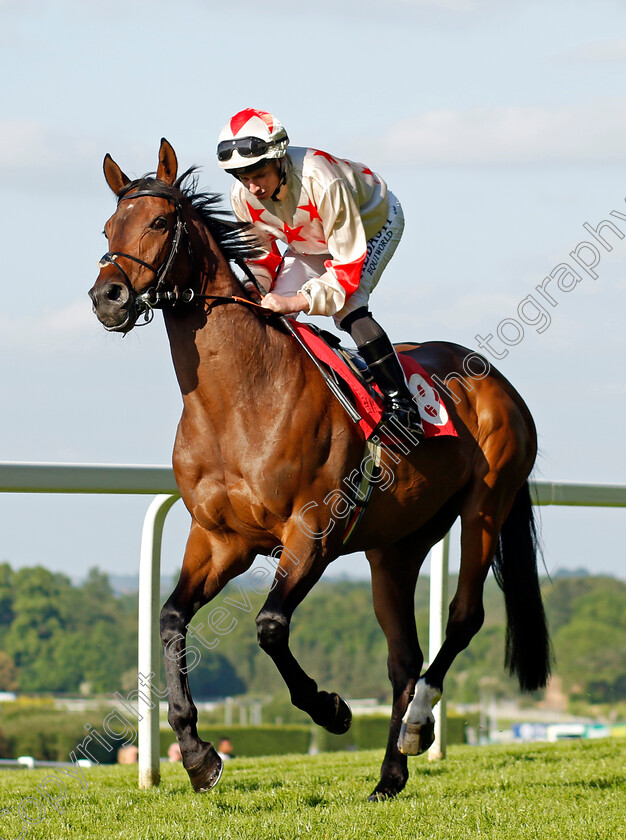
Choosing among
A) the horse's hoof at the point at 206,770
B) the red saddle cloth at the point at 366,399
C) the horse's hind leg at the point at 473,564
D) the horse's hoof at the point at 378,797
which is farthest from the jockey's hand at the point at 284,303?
the horse's hoof at the point at 378,797

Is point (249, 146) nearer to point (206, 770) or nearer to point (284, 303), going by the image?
point (284, 303)

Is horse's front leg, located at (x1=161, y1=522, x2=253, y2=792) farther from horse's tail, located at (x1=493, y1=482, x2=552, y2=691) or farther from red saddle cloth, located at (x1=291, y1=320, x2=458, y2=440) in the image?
horse's tail, located at (x1=493, y1=482, x2=552, y2=691)

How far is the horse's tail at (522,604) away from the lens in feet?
16.2

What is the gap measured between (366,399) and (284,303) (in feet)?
1.51

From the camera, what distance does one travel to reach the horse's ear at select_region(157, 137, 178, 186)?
3773 millimetres

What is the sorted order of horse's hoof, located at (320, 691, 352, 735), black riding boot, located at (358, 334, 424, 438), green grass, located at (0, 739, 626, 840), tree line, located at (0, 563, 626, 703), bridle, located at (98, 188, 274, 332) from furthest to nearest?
tree line, located at (0, 563, 626, 703) < black riding boot, located at (358, 334, 424, 438) < horse's hoof, located at (320, 691, 352, 735) < bridle, located at (98, 188, 274, 332) < green grass, located at (0, 739, 626, 840)

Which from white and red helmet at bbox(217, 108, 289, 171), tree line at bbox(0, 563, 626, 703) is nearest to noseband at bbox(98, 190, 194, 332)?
white and red helmet at bbox(217, 108, 289, 171)

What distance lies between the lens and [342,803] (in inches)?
156

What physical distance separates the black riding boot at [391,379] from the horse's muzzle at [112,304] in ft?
3.12

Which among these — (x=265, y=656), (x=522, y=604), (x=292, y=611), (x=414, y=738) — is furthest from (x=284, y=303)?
(x=265, y=656)

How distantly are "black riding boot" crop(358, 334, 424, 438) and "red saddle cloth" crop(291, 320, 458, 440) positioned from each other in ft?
0.17

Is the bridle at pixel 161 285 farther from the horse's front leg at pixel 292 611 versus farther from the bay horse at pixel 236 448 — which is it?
Answer: the horse's front leg at pixel 292 611

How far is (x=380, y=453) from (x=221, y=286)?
0.85 metres

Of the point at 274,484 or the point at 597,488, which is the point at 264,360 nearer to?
the point at 274,484
